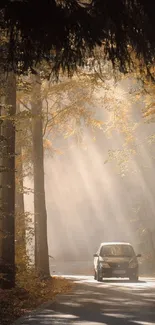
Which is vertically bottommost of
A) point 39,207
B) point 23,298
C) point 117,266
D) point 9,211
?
point 23,298

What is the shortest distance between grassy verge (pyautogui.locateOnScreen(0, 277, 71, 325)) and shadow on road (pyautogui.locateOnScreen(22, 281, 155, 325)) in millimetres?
424

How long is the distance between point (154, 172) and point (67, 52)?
4799 centimetres

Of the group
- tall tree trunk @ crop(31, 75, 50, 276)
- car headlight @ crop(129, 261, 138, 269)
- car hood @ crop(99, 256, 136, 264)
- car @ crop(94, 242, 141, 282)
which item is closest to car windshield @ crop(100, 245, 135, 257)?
car @ crop(94, 242, 141, 282)

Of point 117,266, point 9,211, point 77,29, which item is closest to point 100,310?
point 9,211

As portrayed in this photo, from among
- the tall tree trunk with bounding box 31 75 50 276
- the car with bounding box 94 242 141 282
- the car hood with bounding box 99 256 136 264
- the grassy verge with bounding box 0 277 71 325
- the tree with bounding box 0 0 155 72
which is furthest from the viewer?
the car hood with bounding box 99 256 136 264

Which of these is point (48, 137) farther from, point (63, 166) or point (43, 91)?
point (63, 166)

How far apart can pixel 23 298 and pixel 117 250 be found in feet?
42.2

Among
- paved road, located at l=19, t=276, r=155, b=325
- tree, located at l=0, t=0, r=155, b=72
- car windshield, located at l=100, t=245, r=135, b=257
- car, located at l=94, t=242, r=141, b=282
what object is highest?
tree, located at l=0, t=0, r=155, b=72

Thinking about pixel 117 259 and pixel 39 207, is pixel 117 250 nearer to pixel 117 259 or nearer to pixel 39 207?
pixel 117 259

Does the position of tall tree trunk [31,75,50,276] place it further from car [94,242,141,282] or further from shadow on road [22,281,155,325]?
shadow on road [22,281,155,325]

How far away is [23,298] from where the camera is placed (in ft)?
52.6

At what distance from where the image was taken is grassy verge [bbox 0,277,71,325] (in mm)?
12950

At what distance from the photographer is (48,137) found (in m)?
29.7

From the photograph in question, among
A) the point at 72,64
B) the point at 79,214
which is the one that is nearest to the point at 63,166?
the point at 79,214
